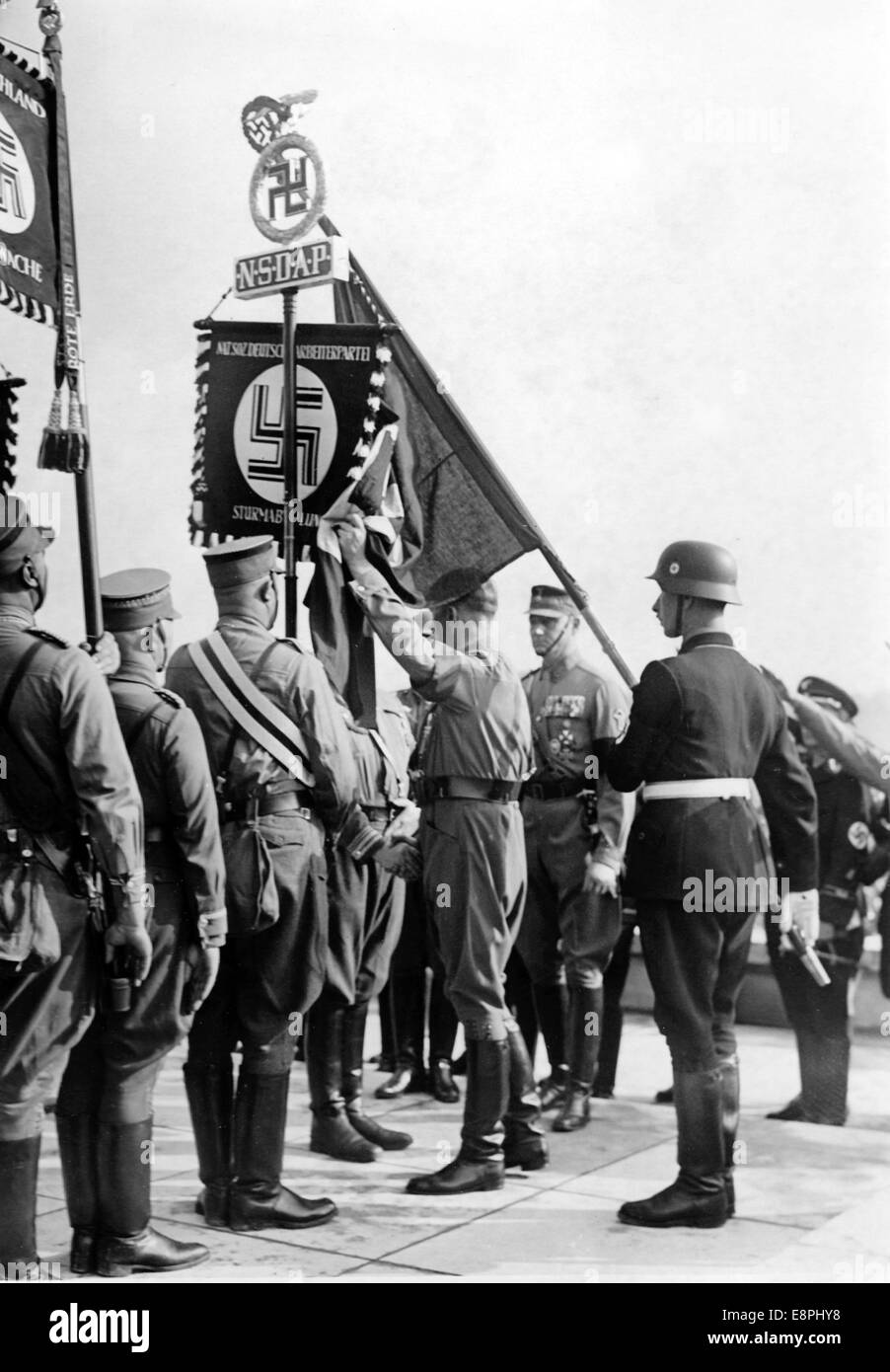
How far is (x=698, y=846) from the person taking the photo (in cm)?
470

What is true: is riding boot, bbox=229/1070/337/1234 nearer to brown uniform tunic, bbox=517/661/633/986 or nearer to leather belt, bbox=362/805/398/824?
leather belt, bbox=362/805/398/824

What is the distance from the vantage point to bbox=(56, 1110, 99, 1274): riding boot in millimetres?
4098

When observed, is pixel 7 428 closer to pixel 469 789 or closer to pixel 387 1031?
pixel 469 789

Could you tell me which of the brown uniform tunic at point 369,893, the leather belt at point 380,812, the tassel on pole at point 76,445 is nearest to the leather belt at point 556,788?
the brown uniform tunic at point 369,893

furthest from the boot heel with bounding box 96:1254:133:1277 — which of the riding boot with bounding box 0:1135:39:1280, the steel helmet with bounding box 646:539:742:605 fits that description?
the steel helmet with bounding box 646:539:742:605

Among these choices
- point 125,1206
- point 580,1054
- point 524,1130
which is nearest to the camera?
point 125,1206

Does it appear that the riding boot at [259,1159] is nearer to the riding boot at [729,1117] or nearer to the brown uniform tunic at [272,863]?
the brown uniform tunic at [272,863]

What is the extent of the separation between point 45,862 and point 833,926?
3295mm

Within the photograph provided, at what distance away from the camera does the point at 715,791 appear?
4.76 metres

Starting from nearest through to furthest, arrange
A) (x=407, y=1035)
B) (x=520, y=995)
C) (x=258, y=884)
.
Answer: (x=258, y=884), (x=520, y=995), (x=407, y=1035)

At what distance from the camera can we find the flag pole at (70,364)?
15.1ft

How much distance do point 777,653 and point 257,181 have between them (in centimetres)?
253

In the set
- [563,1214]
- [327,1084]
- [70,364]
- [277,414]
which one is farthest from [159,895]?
[277,414]
